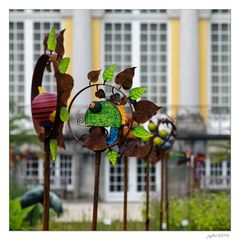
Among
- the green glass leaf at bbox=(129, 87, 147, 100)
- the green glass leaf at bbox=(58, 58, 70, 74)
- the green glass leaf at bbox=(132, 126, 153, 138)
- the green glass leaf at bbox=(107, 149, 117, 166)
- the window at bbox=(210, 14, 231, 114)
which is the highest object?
the window at bbox=(210, 14, 231, 114)

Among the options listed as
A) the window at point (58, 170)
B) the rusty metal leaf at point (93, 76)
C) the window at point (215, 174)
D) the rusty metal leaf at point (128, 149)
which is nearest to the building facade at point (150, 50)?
the window at point (215, 174)

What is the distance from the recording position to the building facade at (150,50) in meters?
19.2

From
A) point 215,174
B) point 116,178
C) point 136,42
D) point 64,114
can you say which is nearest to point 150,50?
point 136,42

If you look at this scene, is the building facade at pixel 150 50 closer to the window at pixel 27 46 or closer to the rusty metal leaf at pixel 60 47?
the window at pixel 27 46

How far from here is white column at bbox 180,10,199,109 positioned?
63.4 feet

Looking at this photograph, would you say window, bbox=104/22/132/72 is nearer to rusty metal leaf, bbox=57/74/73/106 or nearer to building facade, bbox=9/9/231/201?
building facade, bbox=9/9/231/201

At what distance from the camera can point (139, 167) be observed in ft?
58.4

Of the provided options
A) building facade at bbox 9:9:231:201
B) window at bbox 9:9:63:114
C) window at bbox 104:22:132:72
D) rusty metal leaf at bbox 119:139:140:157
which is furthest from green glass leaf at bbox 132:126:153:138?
window at bbox 9:9:63:114

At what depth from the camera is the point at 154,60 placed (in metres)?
19.7

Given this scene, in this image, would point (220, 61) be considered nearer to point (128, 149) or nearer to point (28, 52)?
point (28, 52)

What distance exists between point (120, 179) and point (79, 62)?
3.22 m

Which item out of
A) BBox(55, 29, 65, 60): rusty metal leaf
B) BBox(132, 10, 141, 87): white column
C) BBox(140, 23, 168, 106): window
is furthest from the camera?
BBox(140, 23, 168, 106): window

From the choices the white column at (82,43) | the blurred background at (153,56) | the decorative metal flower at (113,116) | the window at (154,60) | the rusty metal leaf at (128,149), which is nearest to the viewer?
the decorative metal flower at (113,116)
